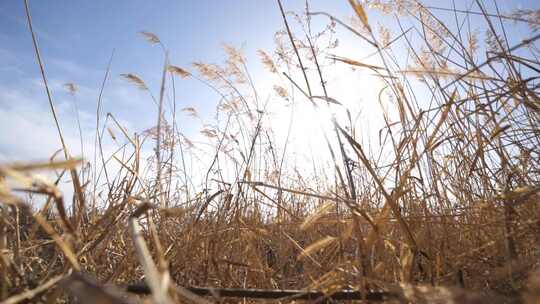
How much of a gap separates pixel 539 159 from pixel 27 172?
63.0 inches

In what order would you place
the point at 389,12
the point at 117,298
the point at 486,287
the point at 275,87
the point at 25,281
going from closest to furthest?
the point at 117,298 → the point at 25,281 → the point at 486,287 → the point at 389,12 → the point at 275,87

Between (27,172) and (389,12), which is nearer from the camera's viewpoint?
(27,172)

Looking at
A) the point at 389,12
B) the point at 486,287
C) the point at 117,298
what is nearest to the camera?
the point at 117,298

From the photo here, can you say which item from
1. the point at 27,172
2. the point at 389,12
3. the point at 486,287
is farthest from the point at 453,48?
the point at 27,172

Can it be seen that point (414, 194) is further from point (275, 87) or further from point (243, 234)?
point (275, 87)

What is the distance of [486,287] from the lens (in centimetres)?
90

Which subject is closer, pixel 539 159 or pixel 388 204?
pixel 388 204

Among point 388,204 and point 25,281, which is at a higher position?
point 388,204

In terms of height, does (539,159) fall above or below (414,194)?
above

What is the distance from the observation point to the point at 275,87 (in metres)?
2.73

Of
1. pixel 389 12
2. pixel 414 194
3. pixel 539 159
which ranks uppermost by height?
pixel 389 12

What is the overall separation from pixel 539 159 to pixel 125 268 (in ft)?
4.97

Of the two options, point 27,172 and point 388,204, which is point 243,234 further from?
point 27,172

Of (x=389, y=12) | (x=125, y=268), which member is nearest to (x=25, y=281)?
(x=125, y=268)
